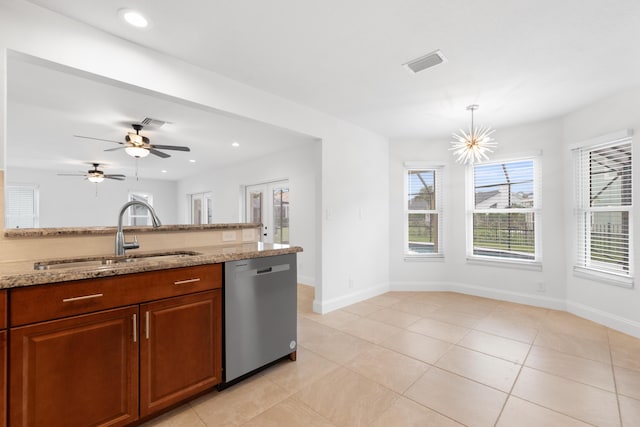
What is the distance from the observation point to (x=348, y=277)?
3943mm

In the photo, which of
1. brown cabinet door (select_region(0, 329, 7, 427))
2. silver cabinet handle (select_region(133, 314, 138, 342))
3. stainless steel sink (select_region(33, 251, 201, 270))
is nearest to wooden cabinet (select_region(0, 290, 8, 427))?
brown cabinet door (select_region(0, 329, 7, 427))

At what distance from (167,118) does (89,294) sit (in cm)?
299

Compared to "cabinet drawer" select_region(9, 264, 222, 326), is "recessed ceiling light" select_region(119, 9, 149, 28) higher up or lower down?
higher up

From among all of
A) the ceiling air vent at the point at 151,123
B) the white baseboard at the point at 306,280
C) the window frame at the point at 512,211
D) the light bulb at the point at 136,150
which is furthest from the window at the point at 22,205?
the window frame at the point at 512,211

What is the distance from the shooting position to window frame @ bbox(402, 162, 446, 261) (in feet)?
15.3

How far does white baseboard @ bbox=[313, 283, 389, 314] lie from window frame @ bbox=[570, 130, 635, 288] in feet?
8.13

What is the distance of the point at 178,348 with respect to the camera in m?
1.74

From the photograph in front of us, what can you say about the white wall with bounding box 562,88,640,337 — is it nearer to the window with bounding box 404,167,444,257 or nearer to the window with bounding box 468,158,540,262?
the window with bounding box 468,158,540,262

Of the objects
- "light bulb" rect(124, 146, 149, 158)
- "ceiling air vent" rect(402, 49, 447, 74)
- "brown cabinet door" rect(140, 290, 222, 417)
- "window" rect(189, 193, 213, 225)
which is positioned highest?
"ceiling air vent" rect(402, 49, 447, 74)

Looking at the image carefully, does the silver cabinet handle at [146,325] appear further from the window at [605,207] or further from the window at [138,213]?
the window at [138,213]

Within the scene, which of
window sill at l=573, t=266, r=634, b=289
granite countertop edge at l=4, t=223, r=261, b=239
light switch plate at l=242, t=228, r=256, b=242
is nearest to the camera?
granite countertop edge at l=4, t=223, r=261, b=239

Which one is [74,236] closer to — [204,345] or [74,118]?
[204,345]

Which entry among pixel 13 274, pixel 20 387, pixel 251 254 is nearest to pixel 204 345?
pixel 251 254

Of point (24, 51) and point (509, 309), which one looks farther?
point (509, 309)
